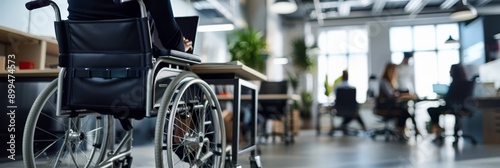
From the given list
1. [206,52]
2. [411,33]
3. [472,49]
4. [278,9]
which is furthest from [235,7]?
[472,49]

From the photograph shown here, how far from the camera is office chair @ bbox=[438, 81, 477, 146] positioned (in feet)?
14.2

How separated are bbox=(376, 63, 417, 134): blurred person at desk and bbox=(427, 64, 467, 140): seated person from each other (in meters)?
0.40

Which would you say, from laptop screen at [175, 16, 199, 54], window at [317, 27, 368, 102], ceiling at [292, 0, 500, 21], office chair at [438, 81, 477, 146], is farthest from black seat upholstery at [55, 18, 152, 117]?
window at [317, 27, 368, 102]

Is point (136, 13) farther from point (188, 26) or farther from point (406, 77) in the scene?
point (406, 77)

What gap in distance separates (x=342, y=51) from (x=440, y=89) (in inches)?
246

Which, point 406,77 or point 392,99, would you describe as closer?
point 392,99

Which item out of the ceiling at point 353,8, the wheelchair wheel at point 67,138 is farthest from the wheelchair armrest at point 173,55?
the ceiling at point 353,8

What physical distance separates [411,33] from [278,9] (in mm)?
3382

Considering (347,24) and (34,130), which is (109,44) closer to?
(34,130)

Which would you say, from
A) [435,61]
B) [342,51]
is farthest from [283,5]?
[342,51]

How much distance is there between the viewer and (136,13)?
1.35 m

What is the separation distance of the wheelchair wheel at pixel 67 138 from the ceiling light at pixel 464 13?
365 cm

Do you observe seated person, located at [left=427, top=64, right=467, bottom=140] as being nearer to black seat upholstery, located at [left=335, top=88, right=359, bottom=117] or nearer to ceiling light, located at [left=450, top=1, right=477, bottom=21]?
ceiling light, located at [left=450, top=1, right=477, bottom=21]

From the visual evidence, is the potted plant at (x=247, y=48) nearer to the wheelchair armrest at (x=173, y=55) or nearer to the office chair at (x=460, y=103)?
the office chair at (x=460, y=103)
